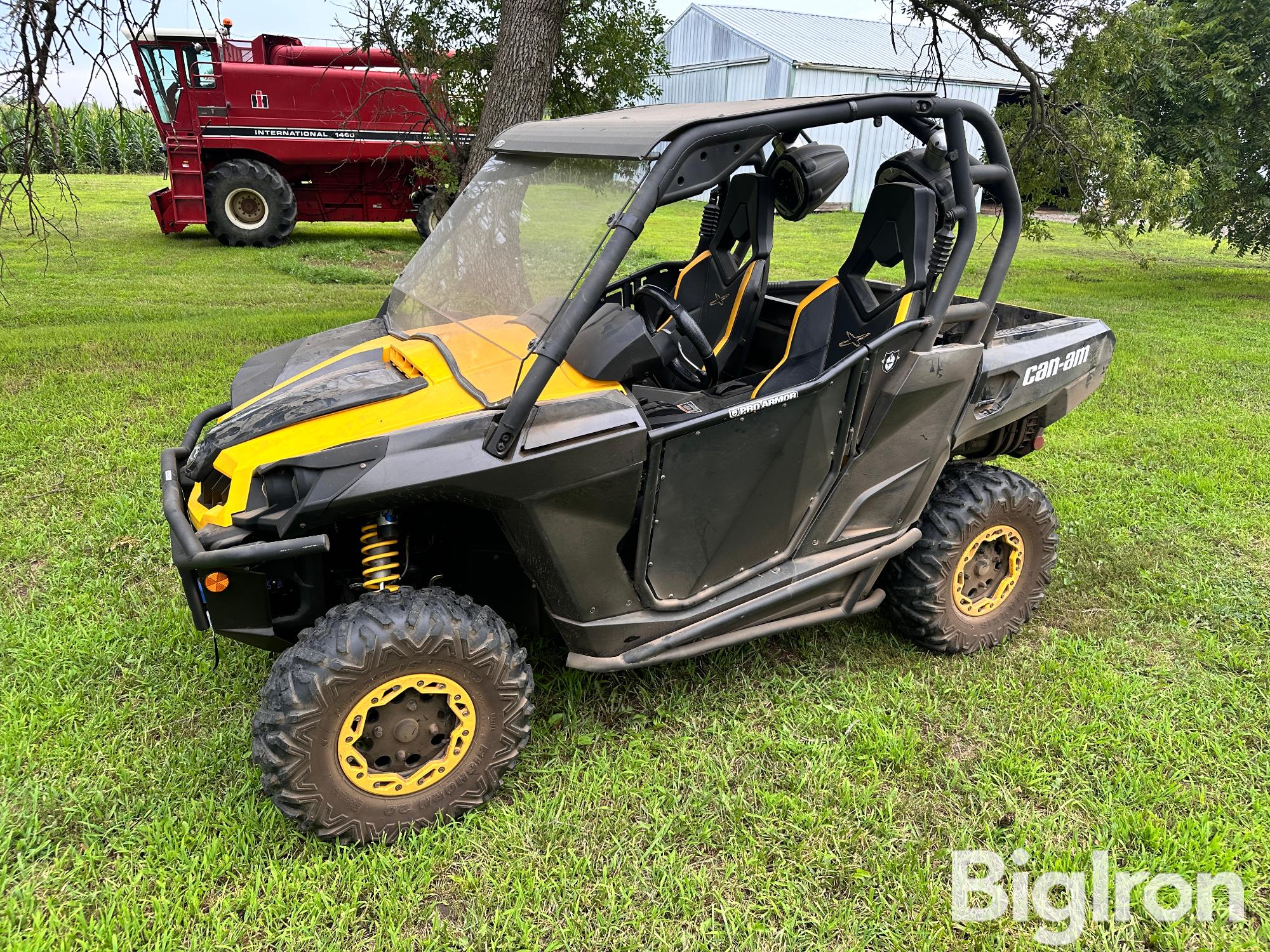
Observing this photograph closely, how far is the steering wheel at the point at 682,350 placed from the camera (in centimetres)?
297

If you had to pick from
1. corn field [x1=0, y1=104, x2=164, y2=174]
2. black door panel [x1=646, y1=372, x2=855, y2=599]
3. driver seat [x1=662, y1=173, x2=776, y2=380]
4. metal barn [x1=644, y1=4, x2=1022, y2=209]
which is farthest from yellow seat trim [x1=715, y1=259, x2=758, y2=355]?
corn field [x1=0, y1=104, x2=164, y2=174]

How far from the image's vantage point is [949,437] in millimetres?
3000

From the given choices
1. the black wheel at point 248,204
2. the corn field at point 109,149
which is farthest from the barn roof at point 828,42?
the corn field at point 109,149

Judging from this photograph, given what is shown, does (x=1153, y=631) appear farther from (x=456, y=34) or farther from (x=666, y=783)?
(x=456, y=34)

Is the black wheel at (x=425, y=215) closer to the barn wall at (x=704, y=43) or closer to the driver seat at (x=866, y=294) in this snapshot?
the driver seat at (x=866, y=294)

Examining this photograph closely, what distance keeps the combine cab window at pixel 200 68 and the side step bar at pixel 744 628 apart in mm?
11904

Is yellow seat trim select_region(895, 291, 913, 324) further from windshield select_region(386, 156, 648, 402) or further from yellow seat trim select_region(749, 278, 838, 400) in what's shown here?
windshield select_region(386, 156, 648, 402)

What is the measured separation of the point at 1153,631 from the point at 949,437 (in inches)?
51.2

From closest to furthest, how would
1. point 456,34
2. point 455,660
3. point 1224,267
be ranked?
point 455,660 → point 456,34 → point 1224,267

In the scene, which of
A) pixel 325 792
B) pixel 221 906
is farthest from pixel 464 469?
pixel 221 906

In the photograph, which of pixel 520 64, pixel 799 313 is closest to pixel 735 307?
pixel 799 313

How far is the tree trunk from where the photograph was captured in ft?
19.4

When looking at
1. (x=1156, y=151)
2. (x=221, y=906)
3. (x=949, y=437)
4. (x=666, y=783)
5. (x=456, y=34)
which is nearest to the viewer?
(x=221, y=906)

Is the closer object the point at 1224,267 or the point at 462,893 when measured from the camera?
the point at 462,893
